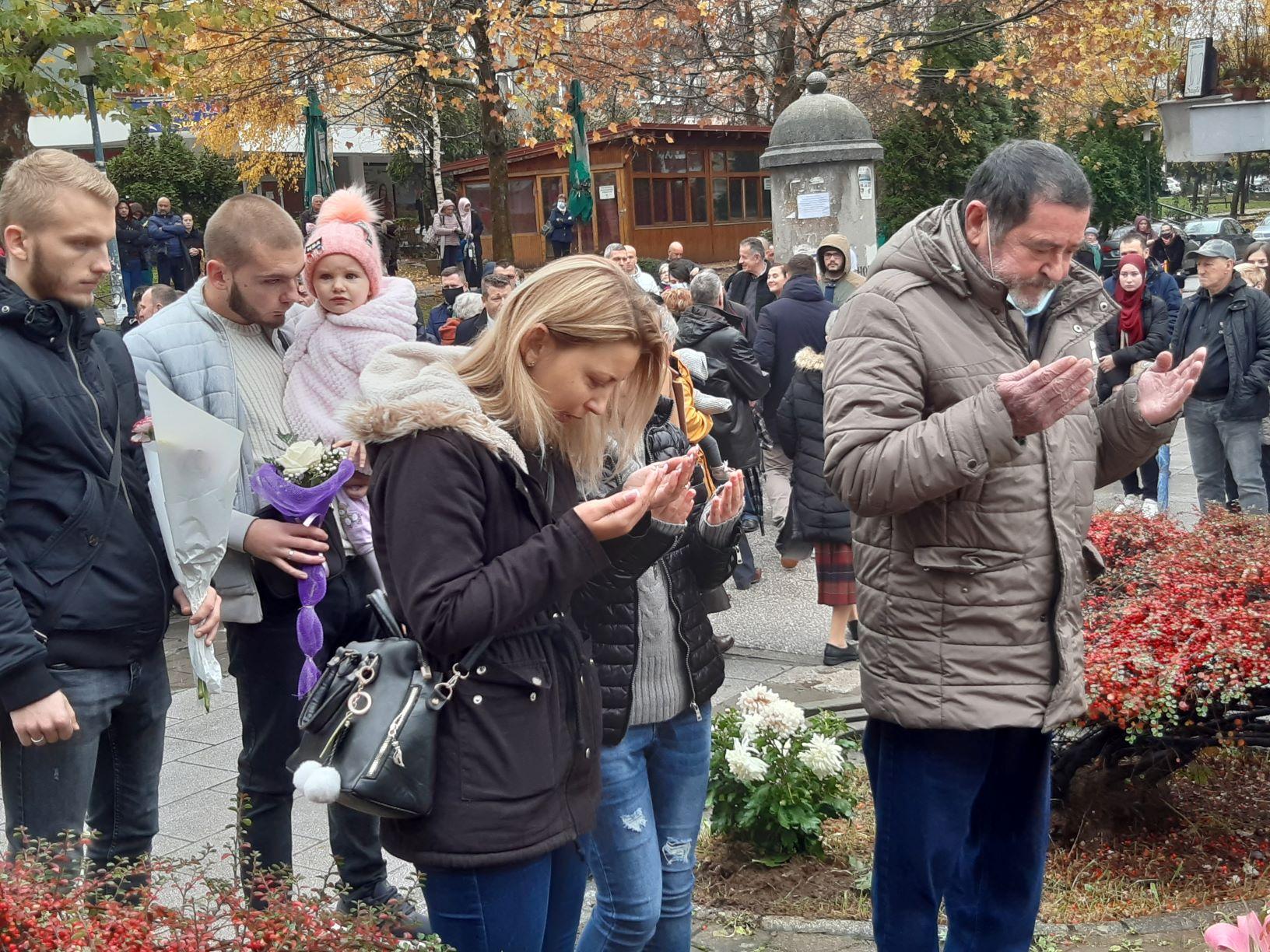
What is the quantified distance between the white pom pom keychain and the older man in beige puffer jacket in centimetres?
123

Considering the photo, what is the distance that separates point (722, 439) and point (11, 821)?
20.2ft

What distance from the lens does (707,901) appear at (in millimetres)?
4211

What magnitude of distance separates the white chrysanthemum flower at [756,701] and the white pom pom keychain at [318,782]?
A: 2.30 metres

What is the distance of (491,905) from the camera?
2.43 metres

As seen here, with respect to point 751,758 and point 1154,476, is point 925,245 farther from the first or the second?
point 1154,476

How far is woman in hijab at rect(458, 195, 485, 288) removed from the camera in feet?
84.8

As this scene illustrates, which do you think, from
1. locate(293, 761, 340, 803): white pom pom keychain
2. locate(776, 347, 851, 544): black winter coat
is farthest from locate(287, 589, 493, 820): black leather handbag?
locate(776, 347, 851, 544): black winter coat

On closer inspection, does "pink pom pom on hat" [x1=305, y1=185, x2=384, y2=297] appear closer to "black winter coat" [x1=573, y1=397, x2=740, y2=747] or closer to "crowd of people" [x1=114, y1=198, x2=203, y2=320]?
"black winter coat" [x1=573, y1=397, x2=740, y2=747]

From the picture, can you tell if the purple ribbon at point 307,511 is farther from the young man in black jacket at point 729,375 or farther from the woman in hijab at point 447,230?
the woman in hijab at point 447,230

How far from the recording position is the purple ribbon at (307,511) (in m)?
3.41

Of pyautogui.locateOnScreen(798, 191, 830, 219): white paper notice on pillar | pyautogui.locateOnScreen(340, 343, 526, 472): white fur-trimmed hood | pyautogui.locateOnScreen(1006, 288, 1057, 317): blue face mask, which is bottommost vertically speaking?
pyautogui.locateOnScreen(340, 343, 526, 472): white fur-trimmed hood

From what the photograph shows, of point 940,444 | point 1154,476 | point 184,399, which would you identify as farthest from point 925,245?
point 1154,476

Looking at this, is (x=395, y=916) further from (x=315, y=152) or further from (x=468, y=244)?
(x=468, y=244)

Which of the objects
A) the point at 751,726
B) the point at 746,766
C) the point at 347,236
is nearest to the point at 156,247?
the point at 347,236
